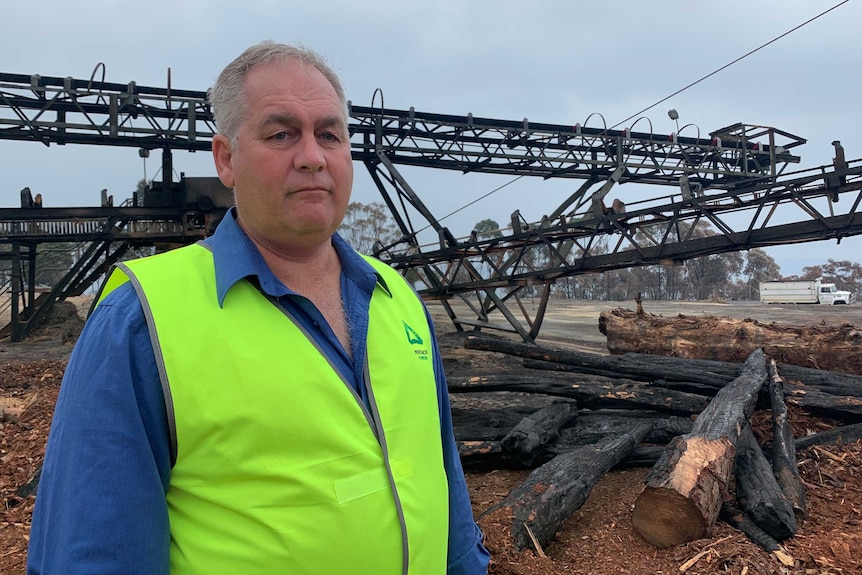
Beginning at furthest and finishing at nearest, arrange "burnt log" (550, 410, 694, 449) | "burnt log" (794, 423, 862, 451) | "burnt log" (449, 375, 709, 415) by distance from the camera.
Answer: "burnt log" (449, 375, 709, 415) < "burnt log" (550, 410, 694, 449) < "burnt log" (794, 423, 862, 451)

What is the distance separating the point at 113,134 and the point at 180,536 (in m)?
14.9

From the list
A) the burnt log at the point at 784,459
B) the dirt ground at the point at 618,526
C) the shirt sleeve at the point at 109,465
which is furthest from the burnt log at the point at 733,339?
the shirt sleeve at the point at 109,465

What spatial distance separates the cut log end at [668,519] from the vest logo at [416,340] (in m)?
2.54

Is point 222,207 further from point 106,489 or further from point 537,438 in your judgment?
point 106,489

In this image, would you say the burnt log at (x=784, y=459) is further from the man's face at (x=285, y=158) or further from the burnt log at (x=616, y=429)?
the man's face at (x=285, y=158)

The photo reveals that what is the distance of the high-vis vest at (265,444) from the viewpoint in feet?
3.55

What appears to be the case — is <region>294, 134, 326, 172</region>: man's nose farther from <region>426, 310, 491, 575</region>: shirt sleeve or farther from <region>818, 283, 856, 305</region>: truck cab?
<region>818, 283, 856, 305</region>: truck cab

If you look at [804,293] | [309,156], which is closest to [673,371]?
[309,156]

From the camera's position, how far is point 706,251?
9.81 m

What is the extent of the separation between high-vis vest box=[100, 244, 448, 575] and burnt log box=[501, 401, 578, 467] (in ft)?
12.7

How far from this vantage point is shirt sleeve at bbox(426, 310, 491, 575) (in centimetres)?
167

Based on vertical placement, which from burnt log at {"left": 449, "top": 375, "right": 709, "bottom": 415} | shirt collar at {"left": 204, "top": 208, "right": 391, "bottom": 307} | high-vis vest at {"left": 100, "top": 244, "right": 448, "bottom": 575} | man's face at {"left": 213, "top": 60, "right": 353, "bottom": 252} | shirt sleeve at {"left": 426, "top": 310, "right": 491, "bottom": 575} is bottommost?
burnt log at {"left": 449, "top": 375, "right": 709, "bottom": 415}

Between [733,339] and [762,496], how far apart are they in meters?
6.13

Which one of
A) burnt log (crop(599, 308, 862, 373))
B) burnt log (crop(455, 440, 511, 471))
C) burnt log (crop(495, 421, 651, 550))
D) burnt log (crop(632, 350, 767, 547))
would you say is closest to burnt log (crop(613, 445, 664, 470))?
burnt log (crop(495, 421, 651, 550))
